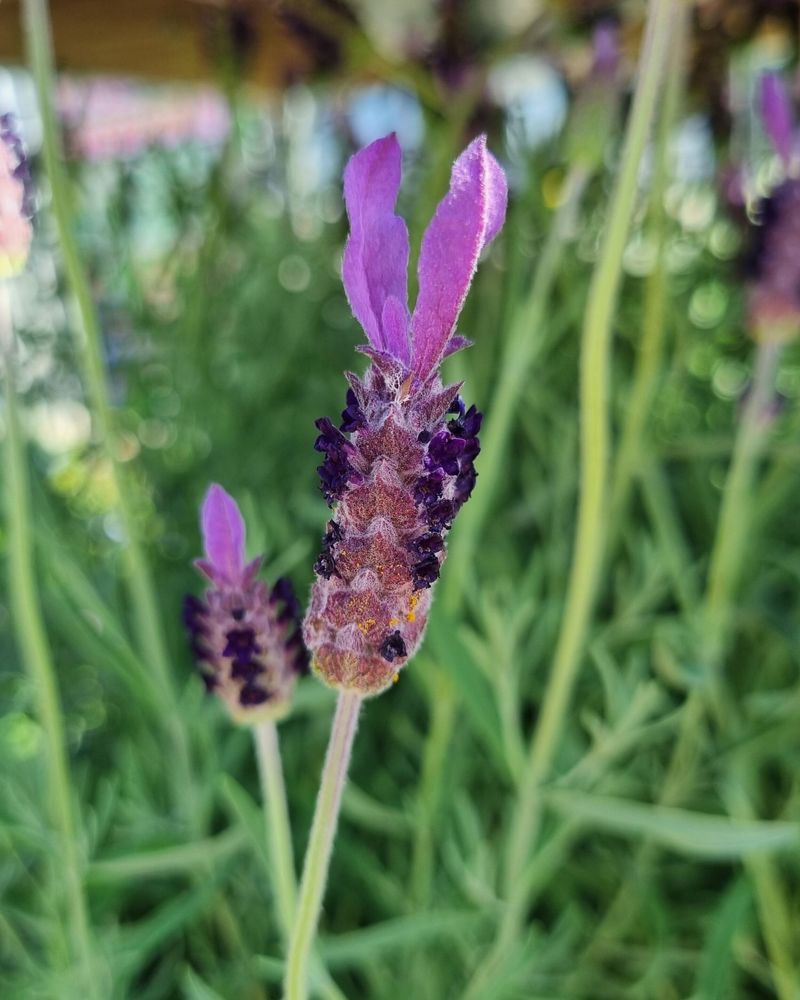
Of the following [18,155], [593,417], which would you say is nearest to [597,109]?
[593,417]

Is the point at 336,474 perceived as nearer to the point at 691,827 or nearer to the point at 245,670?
the point at 245,670

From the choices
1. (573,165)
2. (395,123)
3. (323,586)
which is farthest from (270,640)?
(395,123)

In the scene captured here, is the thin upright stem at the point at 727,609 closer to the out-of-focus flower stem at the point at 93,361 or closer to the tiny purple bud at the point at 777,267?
the tiny purple bud at the point at 777,267

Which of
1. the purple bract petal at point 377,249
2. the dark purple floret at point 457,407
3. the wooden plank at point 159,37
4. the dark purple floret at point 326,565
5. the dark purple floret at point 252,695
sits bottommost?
the dark purple floret at point 252,695

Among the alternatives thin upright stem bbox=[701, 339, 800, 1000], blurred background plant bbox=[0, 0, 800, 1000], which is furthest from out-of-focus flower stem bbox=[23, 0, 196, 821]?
thin upright stem bbox=[701, 339, 800, 1000]

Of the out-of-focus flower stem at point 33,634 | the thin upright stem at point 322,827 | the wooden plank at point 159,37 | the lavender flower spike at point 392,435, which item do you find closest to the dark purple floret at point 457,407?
the lavender flower spike at point 392,435

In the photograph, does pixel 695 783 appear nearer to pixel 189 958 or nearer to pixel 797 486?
pixel 797 486
